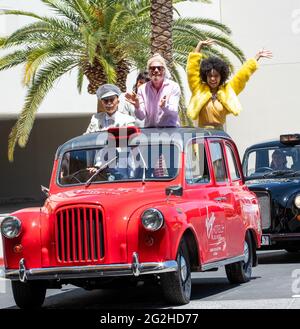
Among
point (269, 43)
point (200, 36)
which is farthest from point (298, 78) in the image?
point (200, 36)

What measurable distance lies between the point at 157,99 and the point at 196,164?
1.05 metres

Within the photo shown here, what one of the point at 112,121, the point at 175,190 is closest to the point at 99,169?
the point at 175,190

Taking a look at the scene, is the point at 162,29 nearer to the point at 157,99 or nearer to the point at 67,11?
the point at 67,11

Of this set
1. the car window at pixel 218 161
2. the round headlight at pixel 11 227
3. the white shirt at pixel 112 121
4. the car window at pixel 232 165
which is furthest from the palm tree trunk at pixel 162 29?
the round headlight at pixel 11 227

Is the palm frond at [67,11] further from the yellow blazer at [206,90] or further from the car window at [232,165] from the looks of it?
the car window at [232,165]

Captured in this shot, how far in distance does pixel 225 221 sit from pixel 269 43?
69.9 ft

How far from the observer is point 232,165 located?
39.0ft

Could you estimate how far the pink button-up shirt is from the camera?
37.1 ft

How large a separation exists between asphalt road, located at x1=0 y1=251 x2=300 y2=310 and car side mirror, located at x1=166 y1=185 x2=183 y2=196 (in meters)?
1.06

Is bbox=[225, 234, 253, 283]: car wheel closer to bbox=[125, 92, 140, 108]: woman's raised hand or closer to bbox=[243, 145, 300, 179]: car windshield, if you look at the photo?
bbox=[125, 92, 140, 108]: woman's raised hand

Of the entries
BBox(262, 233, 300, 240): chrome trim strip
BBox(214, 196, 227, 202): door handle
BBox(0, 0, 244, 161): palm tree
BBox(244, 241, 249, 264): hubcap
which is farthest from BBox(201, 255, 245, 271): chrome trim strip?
BBox(0, 0, 244, 161): palm tree

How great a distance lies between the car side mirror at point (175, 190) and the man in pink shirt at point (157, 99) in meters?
1.51
